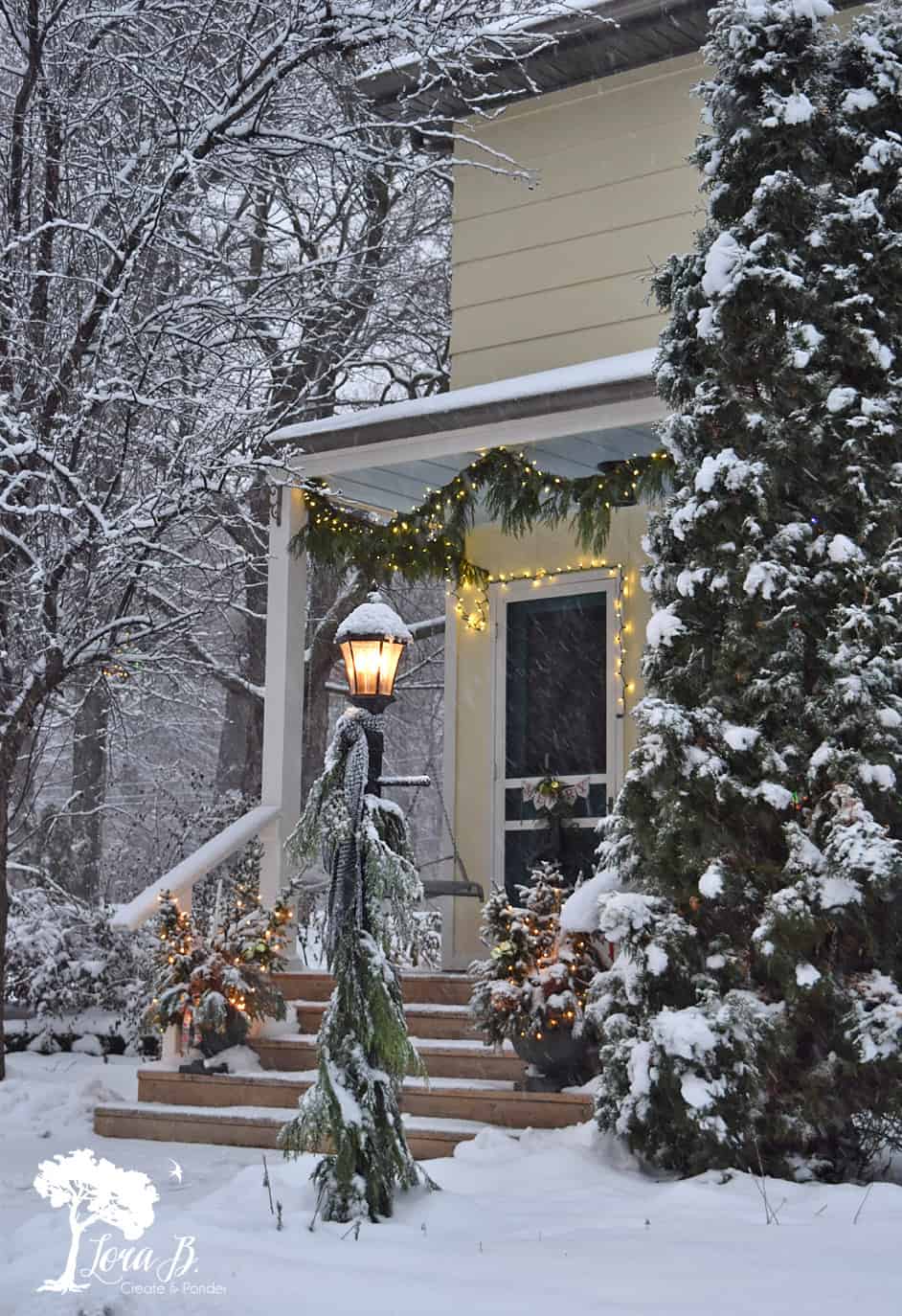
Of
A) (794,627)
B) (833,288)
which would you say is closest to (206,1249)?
(794,627)

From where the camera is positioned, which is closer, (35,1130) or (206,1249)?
(206,1249)

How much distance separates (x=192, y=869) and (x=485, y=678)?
2.31 meters

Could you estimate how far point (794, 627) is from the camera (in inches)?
211

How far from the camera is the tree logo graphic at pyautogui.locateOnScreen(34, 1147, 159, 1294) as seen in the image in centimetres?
422

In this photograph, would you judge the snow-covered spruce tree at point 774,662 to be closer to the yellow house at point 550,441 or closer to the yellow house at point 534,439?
the yellow house at point 534,439

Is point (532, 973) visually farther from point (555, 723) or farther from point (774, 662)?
point (555, 723)

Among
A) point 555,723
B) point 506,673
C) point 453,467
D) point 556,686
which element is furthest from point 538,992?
point 453,467

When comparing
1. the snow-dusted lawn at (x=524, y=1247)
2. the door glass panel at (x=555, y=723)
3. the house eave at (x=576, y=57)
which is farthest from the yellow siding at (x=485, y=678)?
the snow-dusted lawn at (x=524, y=1247)

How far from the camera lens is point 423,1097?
654 cm

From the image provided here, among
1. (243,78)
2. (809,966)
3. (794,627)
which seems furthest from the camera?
(243,78)

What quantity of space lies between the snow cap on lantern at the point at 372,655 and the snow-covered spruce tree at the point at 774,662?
101 centimetres

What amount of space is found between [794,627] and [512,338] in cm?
475

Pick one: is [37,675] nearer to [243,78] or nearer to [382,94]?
[243,78]

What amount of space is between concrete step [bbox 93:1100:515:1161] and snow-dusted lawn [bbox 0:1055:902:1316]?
47 centimetres
